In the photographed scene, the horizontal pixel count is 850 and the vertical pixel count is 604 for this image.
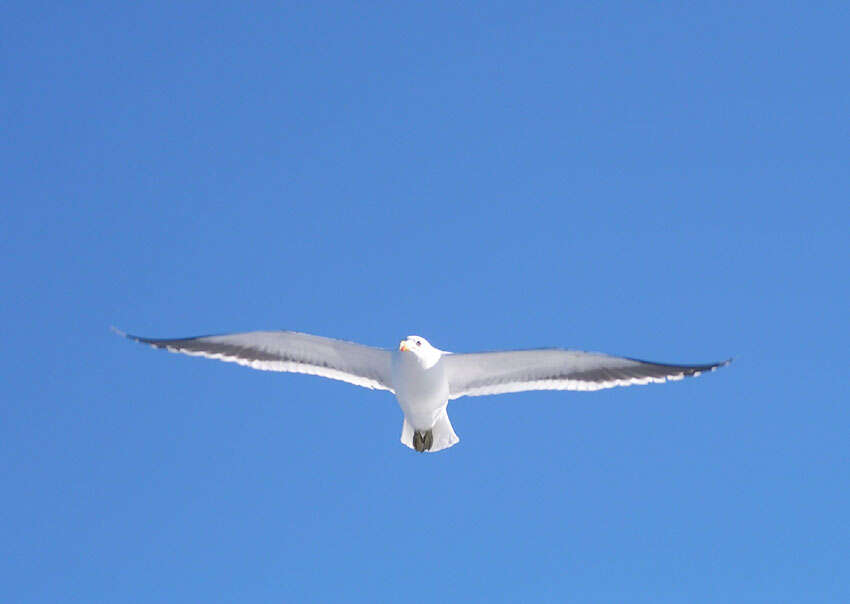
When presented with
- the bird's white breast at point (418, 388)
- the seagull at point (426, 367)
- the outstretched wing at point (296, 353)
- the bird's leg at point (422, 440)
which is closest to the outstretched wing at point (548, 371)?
the seagull at point (426, 367)

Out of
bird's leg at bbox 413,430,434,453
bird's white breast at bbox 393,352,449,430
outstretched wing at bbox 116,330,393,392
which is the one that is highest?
outstretched wing at bbox 116,330,393,392

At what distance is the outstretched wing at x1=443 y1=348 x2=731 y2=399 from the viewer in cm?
1024

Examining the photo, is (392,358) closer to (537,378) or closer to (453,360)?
(453,360)

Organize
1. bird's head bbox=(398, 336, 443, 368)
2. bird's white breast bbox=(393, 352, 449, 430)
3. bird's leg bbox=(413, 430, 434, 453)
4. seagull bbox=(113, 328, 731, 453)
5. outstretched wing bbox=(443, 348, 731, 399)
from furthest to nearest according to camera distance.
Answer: bird's leg bbox=(413, 430, 434, 453)
outstretched wing bbox=(443, 348, 731, 399)
seagull bbox=(113, 328, 731, 453)
bird's white breast bbox=(393, 352, 449, 430)
bird's head bbox=(398, 336, 443, 368)

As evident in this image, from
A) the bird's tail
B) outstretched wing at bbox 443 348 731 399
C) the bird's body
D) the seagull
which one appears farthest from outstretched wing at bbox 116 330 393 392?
outstretched wing at bbox 443 348 731 399

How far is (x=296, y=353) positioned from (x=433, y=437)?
214 cm

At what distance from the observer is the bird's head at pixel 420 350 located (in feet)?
32.4

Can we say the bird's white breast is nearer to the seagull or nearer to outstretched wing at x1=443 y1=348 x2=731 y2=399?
the seagull

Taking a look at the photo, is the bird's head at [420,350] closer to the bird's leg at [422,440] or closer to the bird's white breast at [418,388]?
the bird's white breast at [418,388]

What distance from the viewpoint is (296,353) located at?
1078 centimetres

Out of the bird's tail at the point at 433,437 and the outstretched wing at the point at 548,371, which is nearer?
the outstretched wing at the point at 548,371

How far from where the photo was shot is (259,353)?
10.6 meters

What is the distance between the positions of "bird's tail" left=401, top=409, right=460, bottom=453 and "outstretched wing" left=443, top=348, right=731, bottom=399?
0.49 m

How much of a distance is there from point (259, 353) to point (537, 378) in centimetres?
373
